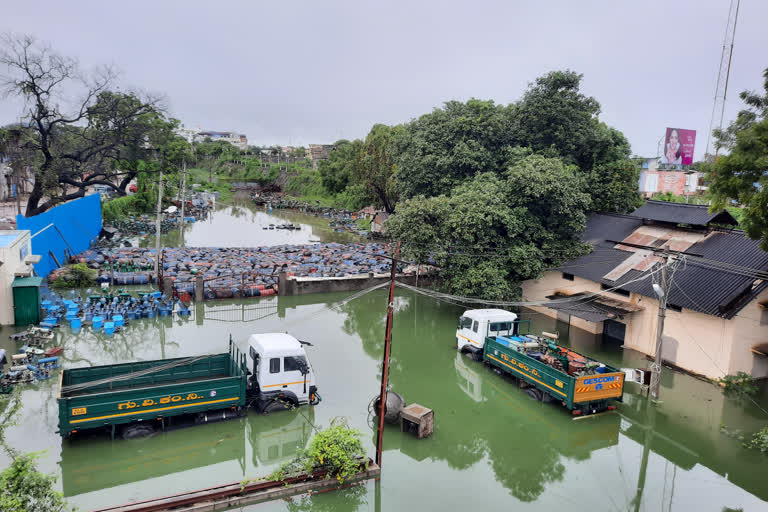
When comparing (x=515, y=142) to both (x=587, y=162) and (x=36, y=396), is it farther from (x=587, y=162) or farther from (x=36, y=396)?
(x=36, y=396)

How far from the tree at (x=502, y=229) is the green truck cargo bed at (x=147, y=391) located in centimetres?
1306

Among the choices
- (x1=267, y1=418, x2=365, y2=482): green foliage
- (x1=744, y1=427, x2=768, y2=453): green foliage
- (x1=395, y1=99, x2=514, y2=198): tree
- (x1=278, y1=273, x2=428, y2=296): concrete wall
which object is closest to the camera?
(x1=267, y1=418, x2=365, y2=482): green foliage

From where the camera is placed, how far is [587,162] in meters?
33.6

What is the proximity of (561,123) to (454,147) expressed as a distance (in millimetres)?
6795

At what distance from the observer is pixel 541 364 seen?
16.7m

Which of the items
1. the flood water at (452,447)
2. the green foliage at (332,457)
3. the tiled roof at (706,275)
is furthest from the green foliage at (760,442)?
the green foliage at (332,457)

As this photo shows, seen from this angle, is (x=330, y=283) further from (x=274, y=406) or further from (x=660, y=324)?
(x=660, y=324)

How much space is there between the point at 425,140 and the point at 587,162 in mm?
10852

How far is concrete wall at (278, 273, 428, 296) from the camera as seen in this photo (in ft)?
98.3

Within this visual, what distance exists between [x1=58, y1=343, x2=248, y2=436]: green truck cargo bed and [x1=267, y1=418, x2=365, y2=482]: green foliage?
334cm

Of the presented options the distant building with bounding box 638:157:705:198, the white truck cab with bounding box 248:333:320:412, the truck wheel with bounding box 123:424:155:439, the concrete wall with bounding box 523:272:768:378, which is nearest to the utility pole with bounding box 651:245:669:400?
the concrete wall with bounding box 523:272:768:378

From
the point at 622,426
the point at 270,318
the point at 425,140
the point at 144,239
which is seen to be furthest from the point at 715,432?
the point at 144,239

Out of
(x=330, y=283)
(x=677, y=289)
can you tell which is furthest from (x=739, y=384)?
(x=330, y=283)

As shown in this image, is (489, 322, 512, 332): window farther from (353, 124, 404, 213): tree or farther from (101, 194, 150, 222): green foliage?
(101, 194, 150, 222): green foliage
